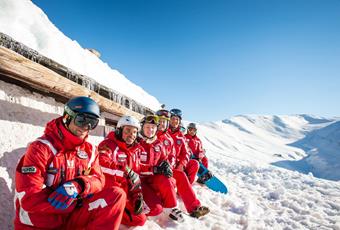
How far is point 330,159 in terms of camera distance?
36781 mm

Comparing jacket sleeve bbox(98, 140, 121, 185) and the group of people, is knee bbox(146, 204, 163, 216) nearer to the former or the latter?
the group of people

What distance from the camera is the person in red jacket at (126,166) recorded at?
119 inches

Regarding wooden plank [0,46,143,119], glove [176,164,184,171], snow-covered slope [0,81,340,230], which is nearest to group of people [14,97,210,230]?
snow-covered slope [0,81,340,230]

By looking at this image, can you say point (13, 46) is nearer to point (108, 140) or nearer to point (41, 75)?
point (41, 75)

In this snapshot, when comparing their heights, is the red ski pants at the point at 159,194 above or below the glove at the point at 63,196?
below

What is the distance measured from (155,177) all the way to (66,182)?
6.16 ft

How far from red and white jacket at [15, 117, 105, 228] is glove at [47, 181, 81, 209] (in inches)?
1.8

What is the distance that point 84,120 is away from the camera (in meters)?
2.43

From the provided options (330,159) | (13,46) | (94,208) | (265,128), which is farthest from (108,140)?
(265,128)

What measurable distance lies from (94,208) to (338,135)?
6910 cm

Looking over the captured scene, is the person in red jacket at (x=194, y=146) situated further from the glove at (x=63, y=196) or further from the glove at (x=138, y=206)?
the glove at (x=63, y=196)

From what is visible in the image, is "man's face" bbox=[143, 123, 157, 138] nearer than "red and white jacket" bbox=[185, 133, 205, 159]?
Yes

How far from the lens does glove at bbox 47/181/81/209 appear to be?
194 centimetres

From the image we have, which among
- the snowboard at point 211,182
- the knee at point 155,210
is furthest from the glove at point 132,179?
the snowboard at point 211,182
